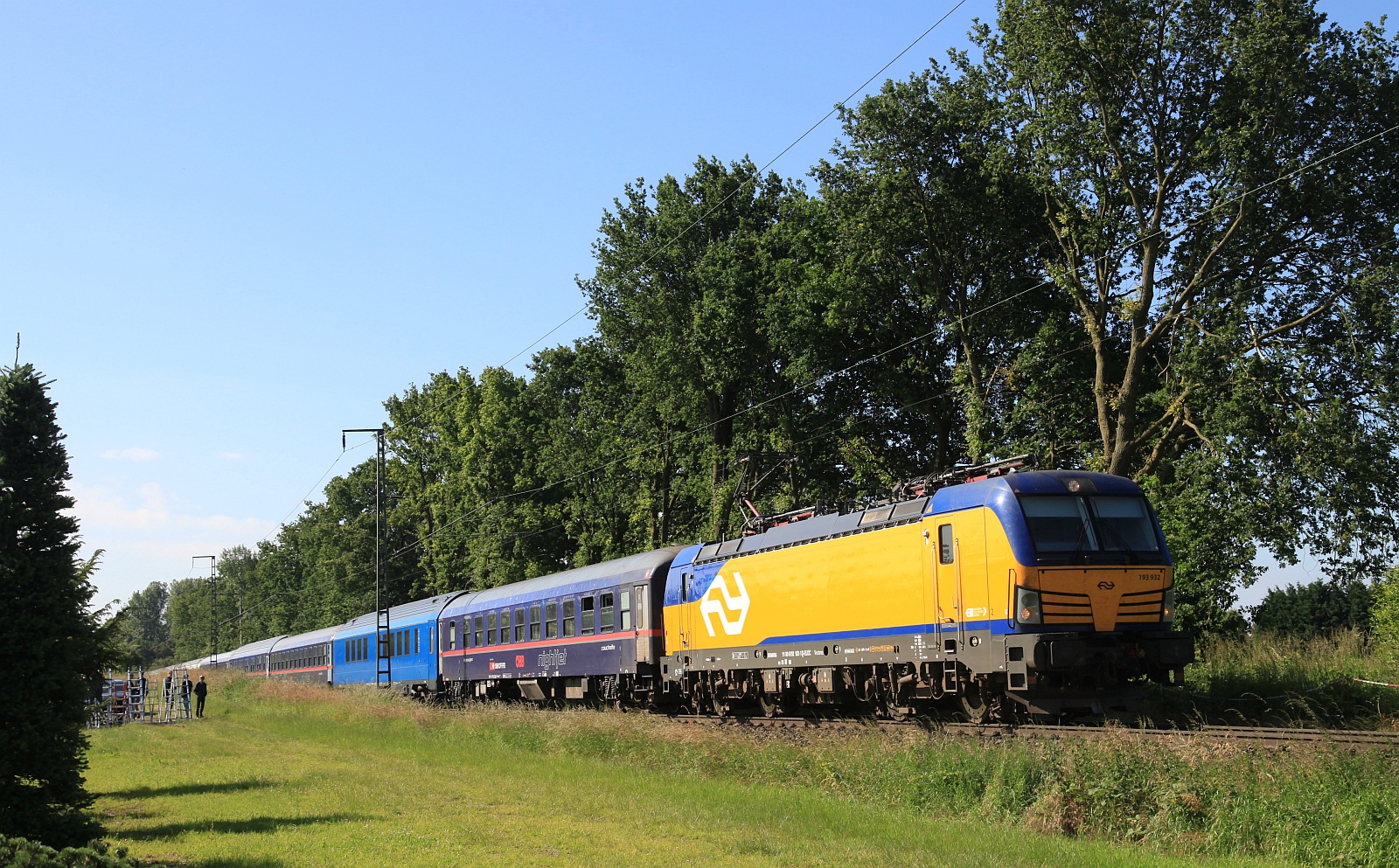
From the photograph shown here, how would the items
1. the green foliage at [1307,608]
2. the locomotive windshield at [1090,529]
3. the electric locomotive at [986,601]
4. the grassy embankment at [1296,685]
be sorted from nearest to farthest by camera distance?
1. the electric locomotive at [986,601]
2. the locomotive windshield at [1090,529]
3. the grassy embankment at [1296,685]
4. the green foliage at [1307,608]

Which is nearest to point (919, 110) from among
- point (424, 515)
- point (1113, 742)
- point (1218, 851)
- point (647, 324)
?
point (647, 324)

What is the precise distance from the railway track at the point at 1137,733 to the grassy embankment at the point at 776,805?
0.40 meters

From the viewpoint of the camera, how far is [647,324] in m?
48.3

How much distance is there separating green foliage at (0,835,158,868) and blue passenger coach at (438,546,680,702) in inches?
717

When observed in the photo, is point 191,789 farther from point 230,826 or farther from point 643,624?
point 643,624

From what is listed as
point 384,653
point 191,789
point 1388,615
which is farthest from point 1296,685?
point 384,653

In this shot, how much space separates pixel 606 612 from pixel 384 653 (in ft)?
70.7

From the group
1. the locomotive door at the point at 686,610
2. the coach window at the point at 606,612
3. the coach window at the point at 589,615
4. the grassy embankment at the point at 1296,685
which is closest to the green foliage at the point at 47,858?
the grassy embankment at the point at 1296,685

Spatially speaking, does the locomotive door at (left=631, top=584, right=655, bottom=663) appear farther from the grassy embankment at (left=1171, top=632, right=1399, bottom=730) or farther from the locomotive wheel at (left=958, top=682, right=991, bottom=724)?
the grassy embankment at (left=1171, top=632, right=1399, bottom=730)

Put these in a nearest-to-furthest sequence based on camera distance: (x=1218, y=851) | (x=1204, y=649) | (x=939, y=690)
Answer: (x=1218, y=851), (x=939, y=690), (x=1204, y=649)

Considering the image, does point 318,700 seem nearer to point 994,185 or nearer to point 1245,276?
point 994,185

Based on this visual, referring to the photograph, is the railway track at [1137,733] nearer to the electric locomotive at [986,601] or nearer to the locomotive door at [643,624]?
the electric locomotive at [986,601]

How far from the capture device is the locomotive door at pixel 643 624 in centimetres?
Answer: 2775

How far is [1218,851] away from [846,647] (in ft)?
30.6
